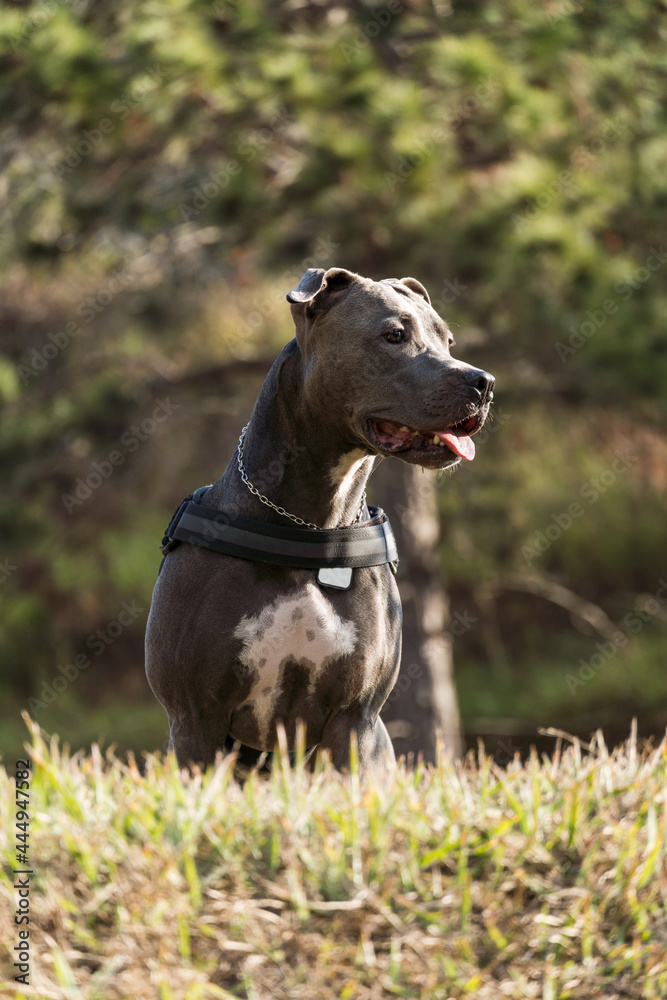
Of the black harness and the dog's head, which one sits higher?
the dog's head

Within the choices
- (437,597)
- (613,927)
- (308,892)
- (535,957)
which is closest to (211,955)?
(308,892)

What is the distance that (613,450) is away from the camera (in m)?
10.1

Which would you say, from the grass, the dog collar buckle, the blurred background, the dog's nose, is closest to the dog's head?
the dog's nose

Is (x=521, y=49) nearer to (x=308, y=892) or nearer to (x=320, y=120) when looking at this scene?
(x=320, y=120)

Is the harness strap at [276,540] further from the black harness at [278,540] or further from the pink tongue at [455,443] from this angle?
the pink tongue at [455,443]

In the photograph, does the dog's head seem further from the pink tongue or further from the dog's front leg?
the dog's front leg

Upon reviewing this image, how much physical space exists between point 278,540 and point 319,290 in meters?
0.66

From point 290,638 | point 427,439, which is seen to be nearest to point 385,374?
point 427,439

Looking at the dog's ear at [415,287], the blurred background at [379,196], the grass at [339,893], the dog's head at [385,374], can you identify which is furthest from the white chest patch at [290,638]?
the blurred background at [379,196]

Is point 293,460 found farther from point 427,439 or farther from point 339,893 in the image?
point 339,893

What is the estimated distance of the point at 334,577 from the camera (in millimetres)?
2842

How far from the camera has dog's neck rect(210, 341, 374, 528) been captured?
2857 mm

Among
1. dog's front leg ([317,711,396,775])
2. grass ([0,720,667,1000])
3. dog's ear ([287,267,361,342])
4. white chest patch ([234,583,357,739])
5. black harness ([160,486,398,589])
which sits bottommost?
grass ([0,720,667,1000])

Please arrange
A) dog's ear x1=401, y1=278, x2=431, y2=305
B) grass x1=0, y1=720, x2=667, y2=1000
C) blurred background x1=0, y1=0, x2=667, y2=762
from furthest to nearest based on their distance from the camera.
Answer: blurred background x1=0, y1=0, x2=667, y2=762 → dog's ear x1=401, y1=278, x2=431, y2=305 → grass x1=0, y1=720, x2=667, y2=1000
